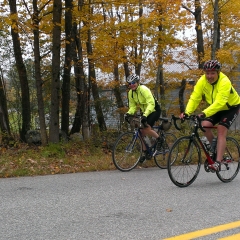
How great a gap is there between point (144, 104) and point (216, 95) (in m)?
2.08

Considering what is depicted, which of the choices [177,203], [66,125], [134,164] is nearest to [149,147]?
[134,164]

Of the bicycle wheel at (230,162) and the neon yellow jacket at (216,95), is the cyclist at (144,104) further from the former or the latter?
the bicycle wheel at (230,162)

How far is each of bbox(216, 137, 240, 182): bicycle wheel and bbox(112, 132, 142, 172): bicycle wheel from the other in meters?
1.91

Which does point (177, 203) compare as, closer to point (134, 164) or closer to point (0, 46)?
point (134, 164)

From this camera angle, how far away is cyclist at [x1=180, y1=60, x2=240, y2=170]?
216 inches

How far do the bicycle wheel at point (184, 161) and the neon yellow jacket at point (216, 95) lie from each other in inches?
21.4

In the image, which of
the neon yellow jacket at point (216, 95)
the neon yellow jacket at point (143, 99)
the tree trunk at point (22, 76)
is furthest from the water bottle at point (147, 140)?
the tree trunk at point (22, 76)

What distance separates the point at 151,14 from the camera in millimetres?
12711

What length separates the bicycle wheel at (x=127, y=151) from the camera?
7215 millimetres

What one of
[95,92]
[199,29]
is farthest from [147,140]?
[199,29]

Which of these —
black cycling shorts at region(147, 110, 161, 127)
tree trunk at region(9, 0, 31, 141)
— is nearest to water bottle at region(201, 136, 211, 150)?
black cycling shorts at region(147, 110, 161, 127)

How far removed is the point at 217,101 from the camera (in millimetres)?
5484

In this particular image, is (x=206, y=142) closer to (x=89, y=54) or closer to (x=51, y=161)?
(x=51, y=161)

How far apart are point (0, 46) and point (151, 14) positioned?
6437mm
